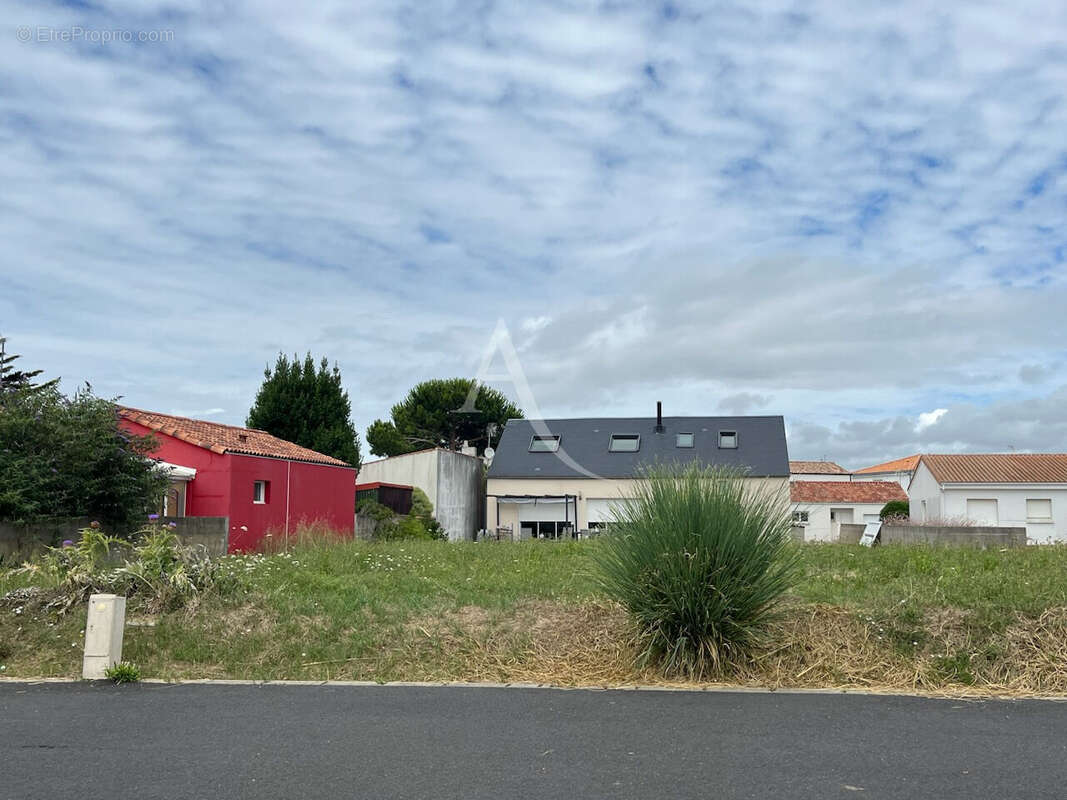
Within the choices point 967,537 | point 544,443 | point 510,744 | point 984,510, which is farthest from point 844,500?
point 510,744

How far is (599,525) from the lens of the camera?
9.02 m

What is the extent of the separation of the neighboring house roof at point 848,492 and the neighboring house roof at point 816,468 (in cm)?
1883

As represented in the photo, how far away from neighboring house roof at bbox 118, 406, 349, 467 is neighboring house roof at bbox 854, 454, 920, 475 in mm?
55540

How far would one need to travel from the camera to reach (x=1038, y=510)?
38469mm

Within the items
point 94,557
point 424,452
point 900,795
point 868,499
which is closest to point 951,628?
point 900,795

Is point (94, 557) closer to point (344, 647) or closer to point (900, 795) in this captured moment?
point (344, 647)

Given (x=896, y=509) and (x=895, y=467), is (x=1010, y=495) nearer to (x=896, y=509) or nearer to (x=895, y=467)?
(x=896, y=509)

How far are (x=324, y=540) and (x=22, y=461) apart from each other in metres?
5.12

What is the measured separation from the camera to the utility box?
768cm

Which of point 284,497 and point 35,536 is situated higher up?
point 284,497

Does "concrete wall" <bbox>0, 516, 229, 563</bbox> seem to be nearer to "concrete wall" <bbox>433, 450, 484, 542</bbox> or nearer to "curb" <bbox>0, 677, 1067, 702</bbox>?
"curb" <bbox>0, 677, 1067, 702</bbox>

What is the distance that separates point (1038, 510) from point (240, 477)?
32.9 metres

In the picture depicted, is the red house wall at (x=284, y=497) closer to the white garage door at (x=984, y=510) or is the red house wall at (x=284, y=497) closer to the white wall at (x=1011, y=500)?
the white wall at (x=1011, y=500)

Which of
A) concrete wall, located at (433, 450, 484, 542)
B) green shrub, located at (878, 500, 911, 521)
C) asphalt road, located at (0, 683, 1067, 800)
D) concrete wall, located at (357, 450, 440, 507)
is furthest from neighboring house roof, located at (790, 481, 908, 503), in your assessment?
asphalt road, located at (0, 683, 1067, 800)
